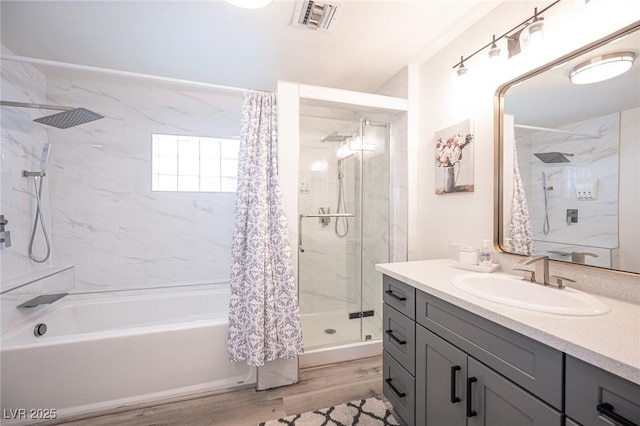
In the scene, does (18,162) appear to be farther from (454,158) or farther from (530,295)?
(530,295)

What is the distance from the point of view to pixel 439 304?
3.96 ft

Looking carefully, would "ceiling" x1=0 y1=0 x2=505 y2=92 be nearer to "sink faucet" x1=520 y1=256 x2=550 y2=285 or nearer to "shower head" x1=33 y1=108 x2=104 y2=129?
"shower head" x1=33 y1=108 x2=104 y2=129

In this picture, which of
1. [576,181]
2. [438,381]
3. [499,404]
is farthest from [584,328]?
[576,181]

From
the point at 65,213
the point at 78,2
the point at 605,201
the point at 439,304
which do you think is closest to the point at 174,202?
the point at 65,213

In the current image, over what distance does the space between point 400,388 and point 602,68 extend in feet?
5.78

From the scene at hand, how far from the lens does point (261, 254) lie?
1.83 meters

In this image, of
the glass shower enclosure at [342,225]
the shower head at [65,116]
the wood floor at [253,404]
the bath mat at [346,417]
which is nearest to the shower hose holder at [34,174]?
the shower head at [65,116]

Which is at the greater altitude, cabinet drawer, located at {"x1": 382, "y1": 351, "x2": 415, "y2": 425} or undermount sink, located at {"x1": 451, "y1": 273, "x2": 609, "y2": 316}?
undermount sink, located at {"x1": 451, "y1": 273, "x2": 609, "y2": 316}

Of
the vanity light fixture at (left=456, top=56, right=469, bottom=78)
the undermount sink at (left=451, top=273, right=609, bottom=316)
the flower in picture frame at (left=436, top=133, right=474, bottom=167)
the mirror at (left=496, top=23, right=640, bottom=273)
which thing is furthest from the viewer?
the flower in picture frame at (left=436, top=133, right=474, bottom=167)

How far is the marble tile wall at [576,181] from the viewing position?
1.10 m

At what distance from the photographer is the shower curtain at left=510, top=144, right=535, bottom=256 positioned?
1.43 m

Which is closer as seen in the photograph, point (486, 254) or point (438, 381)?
point (438, 381)

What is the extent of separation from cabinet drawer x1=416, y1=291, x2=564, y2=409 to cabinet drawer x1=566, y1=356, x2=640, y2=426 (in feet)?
0.09

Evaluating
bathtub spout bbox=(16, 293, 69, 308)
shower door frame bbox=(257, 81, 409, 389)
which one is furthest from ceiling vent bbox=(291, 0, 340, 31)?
bathtub spout bbox=(16, 293, 69, 308)
